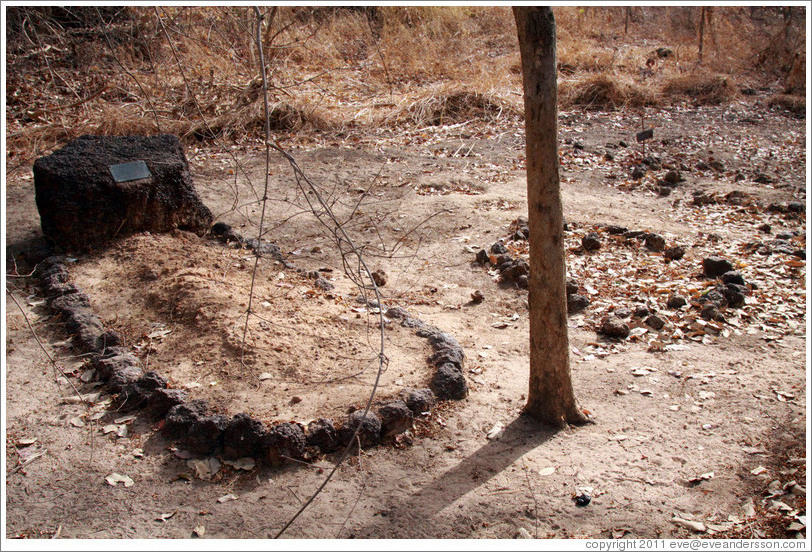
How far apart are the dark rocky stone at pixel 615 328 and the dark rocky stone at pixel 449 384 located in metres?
1.40

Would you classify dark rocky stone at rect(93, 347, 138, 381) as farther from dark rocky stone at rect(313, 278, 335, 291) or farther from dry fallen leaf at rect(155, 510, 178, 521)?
dark rocky stone at rect(313, 278, 335, 291)

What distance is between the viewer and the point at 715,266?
5762 mm

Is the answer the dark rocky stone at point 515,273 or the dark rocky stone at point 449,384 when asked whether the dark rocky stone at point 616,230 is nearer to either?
the dark rocky stone at point 515,273

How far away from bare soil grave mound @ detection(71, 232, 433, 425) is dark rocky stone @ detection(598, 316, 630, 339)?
141 cm

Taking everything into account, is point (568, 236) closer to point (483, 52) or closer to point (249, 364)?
point (249, 364)

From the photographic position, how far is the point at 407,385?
4.00m

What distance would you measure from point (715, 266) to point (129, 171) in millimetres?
5055

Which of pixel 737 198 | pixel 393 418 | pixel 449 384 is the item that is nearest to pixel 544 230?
pixel 449 384

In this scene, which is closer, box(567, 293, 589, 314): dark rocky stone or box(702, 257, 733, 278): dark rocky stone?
box(567, 293, 589, 314): dark rocky stone

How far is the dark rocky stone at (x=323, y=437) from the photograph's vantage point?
11.5ft

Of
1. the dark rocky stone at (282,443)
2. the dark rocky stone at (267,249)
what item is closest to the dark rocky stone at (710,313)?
the dark rocky stone at (282,443)

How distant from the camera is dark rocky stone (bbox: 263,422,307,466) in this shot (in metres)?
3.40

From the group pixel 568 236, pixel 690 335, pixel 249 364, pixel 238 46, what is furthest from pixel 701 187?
pixel 238 46

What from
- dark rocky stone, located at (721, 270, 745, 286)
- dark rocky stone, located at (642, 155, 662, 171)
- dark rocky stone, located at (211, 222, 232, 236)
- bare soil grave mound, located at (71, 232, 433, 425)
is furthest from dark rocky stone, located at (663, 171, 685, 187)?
dark rocky stone, located at (211, 222, 232, 236)
